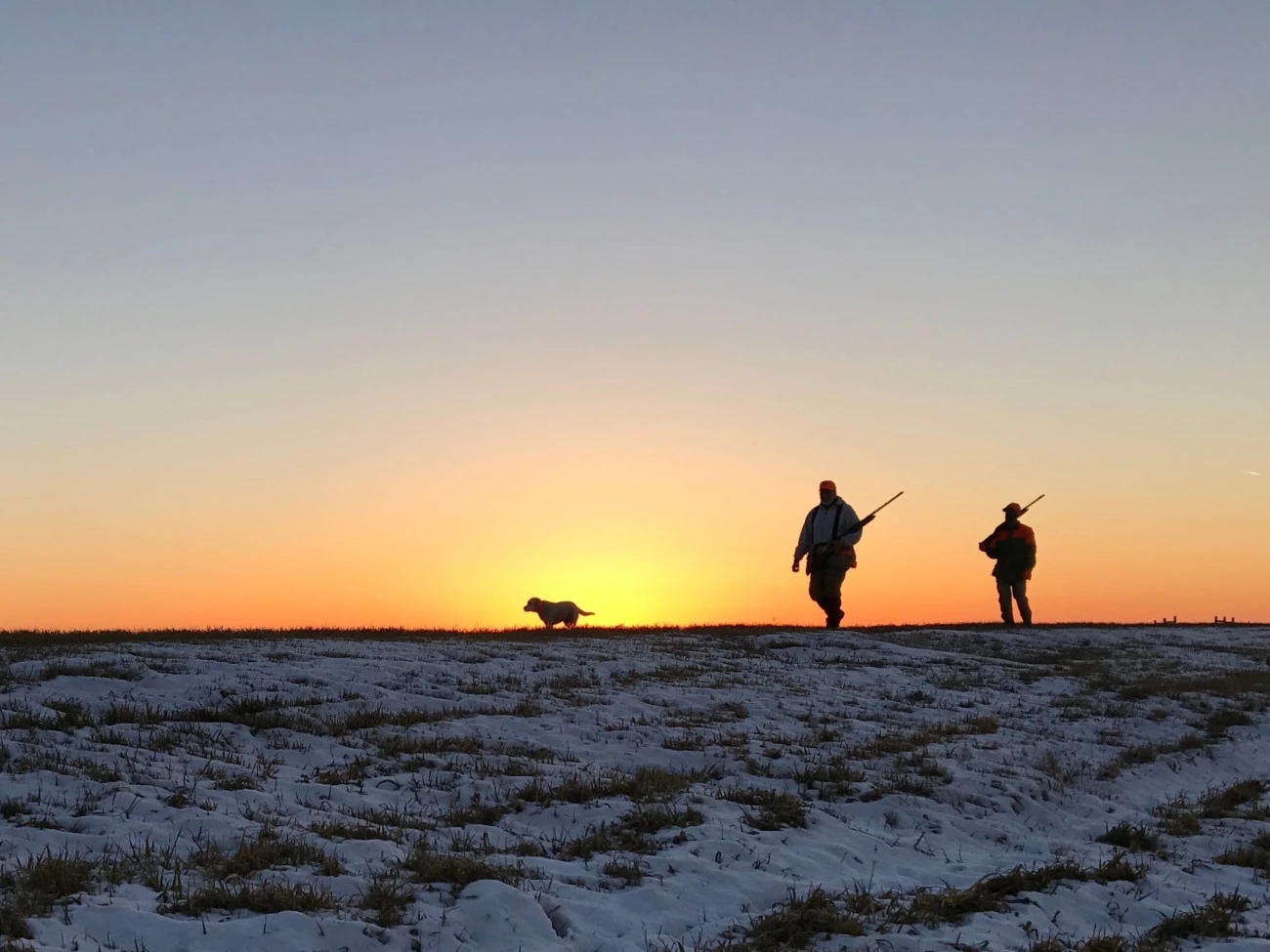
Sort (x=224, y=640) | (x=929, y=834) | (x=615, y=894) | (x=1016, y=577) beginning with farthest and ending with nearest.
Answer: (x=1016, y=577) < (x=224, y=640) < (x=929, y=834) < (x=615, y=894)

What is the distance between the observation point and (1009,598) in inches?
1019

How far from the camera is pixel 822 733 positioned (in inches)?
475

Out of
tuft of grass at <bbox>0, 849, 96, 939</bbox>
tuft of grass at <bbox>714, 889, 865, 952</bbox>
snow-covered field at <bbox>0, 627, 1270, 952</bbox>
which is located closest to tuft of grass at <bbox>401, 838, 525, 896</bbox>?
snow-covered field at <bbox>0, 627, 1270, 952</bbox>

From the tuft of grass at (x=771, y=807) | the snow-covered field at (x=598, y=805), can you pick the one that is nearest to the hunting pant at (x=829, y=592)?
the snow-covered field at (x=598, y=805)

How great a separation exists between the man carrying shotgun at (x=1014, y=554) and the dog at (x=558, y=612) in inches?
370

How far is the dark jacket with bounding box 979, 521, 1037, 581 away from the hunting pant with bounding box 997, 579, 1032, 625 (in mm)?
216

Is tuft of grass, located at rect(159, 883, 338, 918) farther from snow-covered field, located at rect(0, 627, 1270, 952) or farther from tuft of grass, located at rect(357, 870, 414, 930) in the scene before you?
tuft of grass, located at rect(357, 870, 414, 930)

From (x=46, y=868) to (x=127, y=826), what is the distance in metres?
1.16

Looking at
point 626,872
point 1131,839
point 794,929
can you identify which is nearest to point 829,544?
point 1131,839

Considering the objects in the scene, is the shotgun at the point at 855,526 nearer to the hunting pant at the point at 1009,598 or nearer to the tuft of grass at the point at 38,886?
the hunting pant at the point at 1009,598

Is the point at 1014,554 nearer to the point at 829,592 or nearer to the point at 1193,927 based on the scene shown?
the point at 829,592

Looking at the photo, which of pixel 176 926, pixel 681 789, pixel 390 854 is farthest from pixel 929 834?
pixel 176 926

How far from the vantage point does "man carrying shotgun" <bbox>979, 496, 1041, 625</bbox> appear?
24703mm

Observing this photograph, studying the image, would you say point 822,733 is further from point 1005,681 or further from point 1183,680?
point 1183,680
